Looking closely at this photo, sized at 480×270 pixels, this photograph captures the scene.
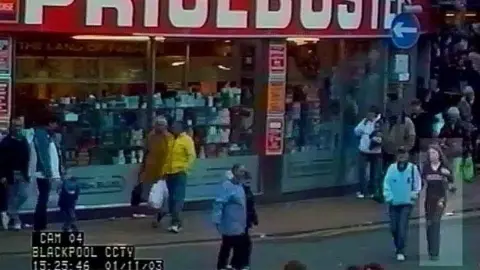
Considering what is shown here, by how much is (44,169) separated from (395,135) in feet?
22.5

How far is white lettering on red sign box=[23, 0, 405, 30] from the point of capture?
65.4 ft

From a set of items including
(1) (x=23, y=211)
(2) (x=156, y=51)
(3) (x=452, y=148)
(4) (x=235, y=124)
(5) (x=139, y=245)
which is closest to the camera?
(5) (x=139, y=245)

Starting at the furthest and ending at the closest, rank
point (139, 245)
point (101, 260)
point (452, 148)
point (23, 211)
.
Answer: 1. point (452, 148)
2. point (23, 211)
3. point (139, 245)
4. point (101, 260)

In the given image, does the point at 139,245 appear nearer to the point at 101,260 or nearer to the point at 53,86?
the point at 53,86

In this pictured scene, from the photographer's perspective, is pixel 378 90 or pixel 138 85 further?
pixel 378 90

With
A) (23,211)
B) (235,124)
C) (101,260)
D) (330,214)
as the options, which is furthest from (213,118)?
(101,260)

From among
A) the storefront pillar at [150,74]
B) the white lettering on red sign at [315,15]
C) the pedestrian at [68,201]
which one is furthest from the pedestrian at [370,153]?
the pedestrian at [68,201]

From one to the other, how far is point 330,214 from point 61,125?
16.4 ft

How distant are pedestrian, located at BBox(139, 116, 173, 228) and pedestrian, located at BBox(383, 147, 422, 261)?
3.76m

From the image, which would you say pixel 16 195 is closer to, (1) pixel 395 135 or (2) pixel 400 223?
(2) pixel 400 223

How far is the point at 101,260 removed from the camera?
8.28m

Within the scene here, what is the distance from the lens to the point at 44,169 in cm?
1909
